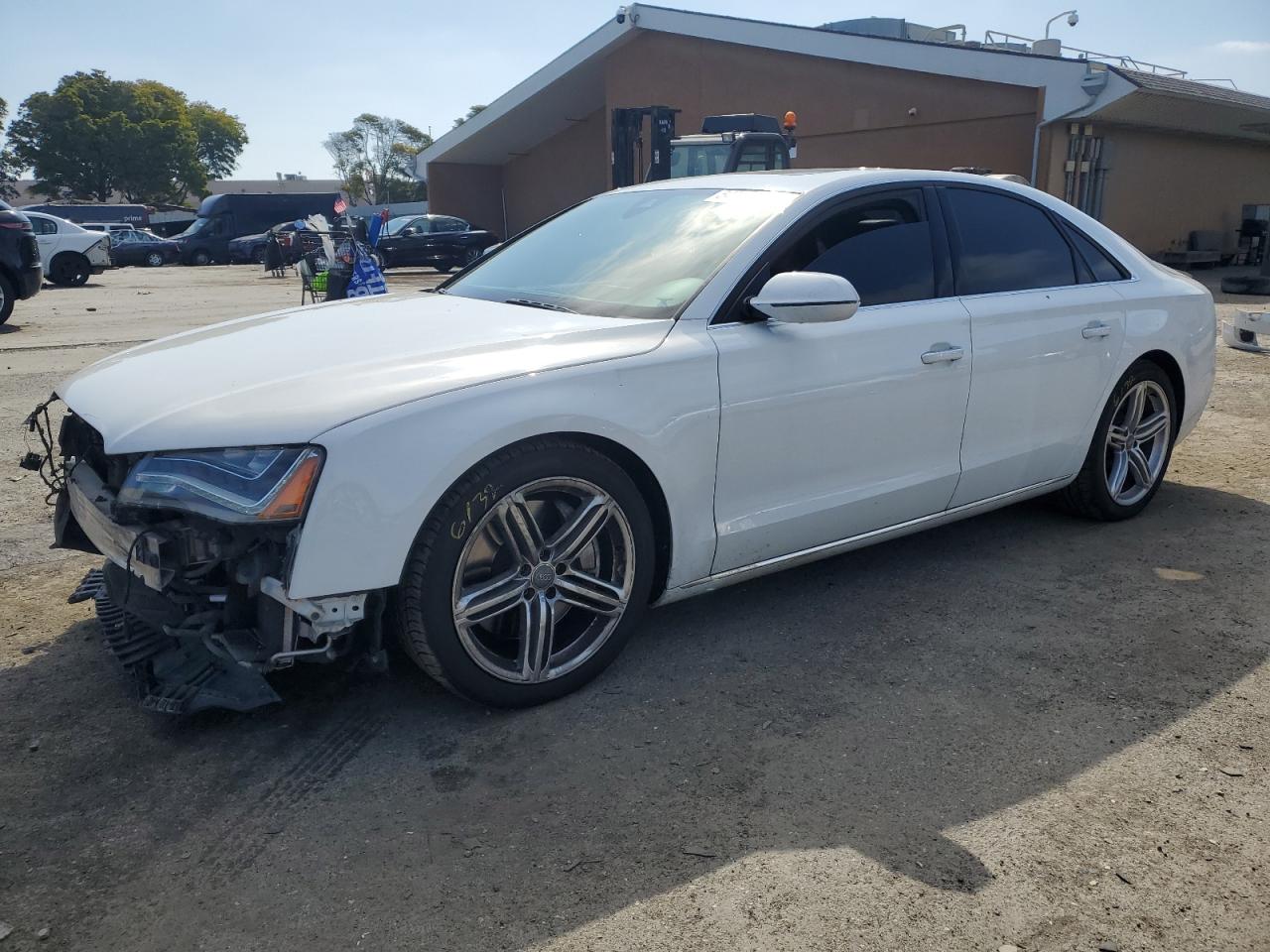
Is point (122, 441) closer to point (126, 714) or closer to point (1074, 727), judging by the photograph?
point (126, 714)

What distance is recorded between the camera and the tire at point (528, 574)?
277cm

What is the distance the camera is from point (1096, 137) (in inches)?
796

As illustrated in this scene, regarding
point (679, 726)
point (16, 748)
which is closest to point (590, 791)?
point (679, 726)

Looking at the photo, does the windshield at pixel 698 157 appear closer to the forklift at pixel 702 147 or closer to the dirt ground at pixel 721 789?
the forklift at pixel 702 147

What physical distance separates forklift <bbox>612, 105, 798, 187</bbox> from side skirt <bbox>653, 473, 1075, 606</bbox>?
30.7 feet

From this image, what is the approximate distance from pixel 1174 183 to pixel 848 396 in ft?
77.4

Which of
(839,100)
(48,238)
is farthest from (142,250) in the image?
(839,100)

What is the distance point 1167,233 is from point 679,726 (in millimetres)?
24299

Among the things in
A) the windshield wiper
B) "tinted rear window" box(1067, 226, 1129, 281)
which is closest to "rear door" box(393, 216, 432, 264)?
"tinted rear window" box(1067, 226, 1129, 281)

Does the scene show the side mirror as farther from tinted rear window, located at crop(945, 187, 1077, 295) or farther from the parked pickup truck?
the parked pickup truck

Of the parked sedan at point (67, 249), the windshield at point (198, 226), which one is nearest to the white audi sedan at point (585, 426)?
the parked sedan at point (67, 249)

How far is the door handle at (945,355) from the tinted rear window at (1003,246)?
0.94 ft

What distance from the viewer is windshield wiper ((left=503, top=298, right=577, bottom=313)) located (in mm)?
3517

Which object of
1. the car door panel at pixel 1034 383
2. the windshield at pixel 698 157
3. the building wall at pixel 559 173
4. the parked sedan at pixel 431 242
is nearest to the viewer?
the car door panel at pixel 1034 383
